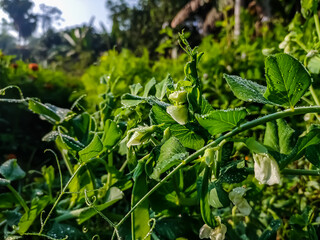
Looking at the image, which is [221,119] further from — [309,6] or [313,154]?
[309,6]

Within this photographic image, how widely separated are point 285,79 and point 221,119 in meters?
0.09

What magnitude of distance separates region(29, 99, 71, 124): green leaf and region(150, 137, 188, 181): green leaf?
344mm

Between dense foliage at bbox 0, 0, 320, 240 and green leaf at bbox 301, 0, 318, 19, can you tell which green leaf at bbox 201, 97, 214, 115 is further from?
green leaf at bbox 301, 0, 318, 19

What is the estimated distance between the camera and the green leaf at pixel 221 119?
355 mm

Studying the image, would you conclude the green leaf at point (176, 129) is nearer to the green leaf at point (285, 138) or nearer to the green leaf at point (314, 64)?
the green leaf at point (285, 138)

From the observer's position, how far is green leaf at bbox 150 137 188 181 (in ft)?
1.18

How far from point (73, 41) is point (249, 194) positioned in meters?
23.4

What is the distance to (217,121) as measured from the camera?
0.37m

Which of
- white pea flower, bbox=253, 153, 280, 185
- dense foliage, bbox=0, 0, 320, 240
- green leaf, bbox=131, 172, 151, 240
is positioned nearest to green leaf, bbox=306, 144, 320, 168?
dense foliage, bbox=0, 0, 320, 240

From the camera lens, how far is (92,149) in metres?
0.43

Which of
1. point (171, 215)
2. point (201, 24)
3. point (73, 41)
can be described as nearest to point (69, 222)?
point (171, 215)

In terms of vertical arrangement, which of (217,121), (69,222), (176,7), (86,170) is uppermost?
(176,7)

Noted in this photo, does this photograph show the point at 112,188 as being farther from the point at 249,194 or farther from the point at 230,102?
the point at 230,102

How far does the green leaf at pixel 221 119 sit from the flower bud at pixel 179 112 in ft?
0.05
